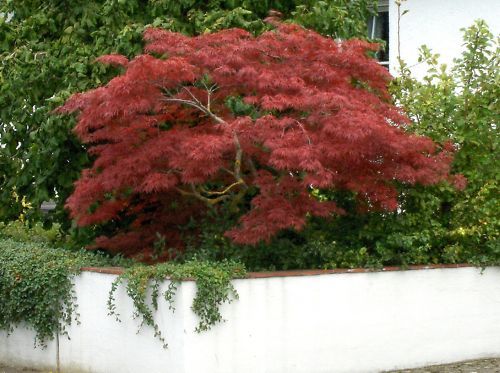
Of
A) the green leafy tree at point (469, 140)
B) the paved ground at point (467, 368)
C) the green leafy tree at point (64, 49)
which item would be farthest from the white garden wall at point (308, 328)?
the green leafy tree at point (64, 49)

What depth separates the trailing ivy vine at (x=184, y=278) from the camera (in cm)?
875

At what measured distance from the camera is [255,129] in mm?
8750

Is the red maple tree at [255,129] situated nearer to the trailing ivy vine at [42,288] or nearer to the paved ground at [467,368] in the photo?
the trailing ivy vine at [42,288]

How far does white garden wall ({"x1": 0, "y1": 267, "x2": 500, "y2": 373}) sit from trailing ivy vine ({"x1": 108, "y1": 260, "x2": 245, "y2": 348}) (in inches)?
3.3

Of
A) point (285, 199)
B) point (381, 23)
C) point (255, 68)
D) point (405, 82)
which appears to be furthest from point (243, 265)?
point (381, 23)

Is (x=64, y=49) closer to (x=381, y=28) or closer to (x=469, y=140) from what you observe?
(x=469, y=140)

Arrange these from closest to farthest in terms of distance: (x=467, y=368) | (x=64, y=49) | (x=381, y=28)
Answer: (x=467, y=368), (x=64, y=49), (x=381, y=28)

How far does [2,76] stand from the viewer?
37.3 feet

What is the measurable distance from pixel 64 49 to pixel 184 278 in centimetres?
386

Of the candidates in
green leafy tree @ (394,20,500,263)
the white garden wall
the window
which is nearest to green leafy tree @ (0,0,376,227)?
green leafy tree @ (394,20,500,263)

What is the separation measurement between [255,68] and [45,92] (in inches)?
131

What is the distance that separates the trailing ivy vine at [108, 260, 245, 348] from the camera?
875cm

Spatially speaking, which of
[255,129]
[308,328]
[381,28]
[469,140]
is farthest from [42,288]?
[381,28]

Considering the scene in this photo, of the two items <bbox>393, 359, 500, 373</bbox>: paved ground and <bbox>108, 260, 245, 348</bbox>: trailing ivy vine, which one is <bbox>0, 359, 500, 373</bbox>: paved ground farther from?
<bbox>108, 260, 245, 348</bbox>: trailing ivy vine
